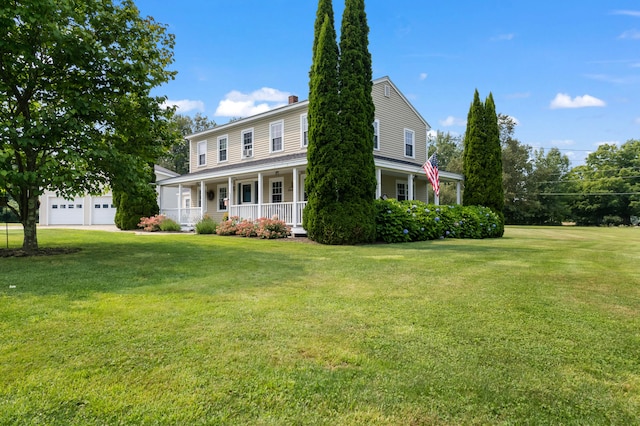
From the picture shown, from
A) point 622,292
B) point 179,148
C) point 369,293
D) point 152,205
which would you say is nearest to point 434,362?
point 369,293

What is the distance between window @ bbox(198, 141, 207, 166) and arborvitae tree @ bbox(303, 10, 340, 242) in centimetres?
1231

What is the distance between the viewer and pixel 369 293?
4465 millimetres

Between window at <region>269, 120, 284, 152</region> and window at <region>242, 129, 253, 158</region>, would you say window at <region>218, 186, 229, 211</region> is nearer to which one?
window at <region>242, 129, 253, 158</region>

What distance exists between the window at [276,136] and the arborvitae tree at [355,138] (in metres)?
6.94

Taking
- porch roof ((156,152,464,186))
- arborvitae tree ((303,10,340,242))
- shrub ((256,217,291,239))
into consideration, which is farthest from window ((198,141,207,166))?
arborvitae tree ((303,10,340,242))

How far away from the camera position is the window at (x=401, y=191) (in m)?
19.4

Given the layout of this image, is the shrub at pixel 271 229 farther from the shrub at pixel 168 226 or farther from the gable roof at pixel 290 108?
the shrub at pixel 168 226

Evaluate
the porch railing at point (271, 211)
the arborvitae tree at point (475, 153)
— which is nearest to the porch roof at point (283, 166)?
the porch railing at point (271, 211)

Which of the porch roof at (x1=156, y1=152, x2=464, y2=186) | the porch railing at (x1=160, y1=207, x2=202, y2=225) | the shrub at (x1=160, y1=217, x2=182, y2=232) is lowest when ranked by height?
the shrub at (x1=160, y1=217, x2=182, y2=232)

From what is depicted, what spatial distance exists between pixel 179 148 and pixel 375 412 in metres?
46.4

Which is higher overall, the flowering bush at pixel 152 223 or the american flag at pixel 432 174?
the american flag at pixel 432 174

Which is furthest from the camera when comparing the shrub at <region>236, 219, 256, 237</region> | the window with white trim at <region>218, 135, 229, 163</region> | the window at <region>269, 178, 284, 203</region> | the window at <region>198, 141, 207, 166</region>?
the window at <region>198, 141, 207, 166</region>

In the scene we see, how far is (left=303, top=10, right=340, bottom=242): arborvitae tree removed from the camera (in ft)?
36.5

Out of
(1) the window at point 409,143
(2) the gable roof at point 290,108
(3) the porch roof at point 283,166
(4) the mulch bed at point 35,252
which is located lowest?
(4) the mulch bed at point 35,252
